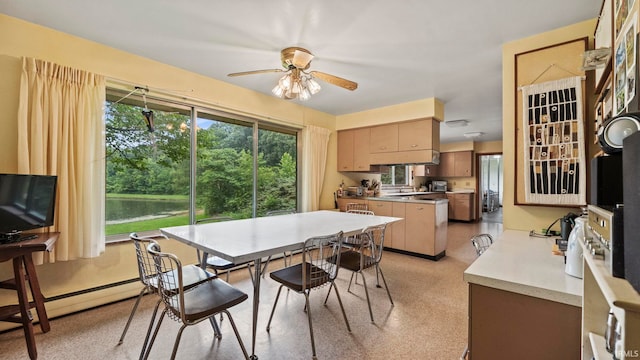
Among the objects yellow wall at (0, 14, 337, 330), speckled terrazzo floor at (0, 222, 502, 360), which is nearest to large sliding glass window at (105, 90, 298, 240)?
yellow wall at (0, 14, 337, 330)

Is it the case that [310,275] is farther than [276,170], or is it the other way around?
[276,170]

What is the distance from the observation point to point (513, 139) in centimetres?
220

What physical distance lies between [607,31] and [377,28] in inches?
53.3

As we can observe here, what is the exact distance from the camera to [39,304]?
1988mm

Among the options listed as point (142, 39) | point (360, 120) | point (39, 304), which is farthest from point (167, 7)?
point (360, 120)

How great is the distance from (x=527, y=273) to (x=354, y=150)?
3.71 m

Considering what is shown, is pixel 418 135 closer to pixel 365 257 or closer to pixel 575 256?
pixel 365 257

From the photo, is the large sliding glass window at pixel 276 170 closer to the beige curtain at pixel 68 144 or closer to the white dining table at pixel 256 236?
the white dining table at pixel 256 236

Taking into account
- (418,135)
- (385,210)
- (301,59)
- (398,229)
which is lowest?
(398,229)

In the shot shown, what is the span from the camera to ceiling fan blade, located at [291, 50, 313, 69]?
7.18 feet

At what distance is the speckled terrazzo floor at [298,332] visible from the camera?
1.80 m

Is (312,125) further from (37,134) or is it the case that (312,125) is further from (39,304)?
(39,304)

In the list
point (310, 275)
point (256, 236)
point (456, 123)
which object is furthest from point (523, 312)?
point (456, 123)

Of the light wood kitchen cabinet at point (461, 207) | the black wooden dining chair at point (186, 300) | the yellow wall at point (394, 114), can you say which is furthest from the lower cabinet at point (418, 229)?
the light wood kitchen cabinet at point (461, 207)
